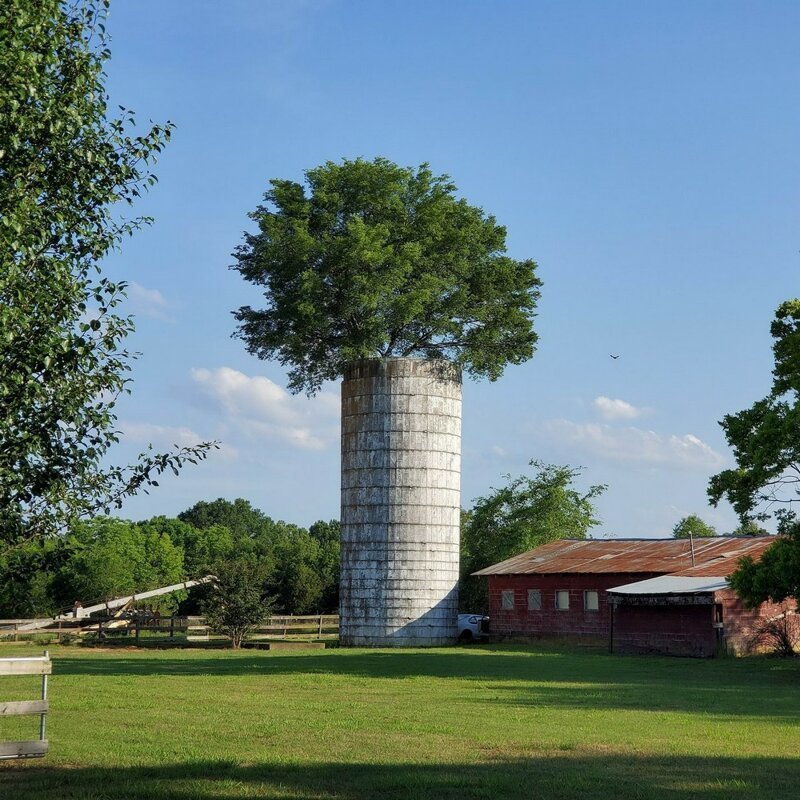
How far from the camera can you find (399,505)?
1955 inches

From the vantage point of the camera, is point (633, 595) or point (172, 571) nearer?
point (633, 595)

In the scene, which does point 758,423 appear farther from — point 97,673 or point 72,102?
point 72,102

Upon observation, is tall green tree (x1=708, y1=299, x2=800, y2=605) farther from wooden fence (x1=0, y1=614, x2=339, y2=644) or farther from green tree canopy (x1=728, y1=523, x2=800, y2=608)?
wooden fence (x1=0, y1=614, x2=339, y2=644)

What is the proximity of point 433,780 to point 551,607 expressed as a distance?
40481 millimetres

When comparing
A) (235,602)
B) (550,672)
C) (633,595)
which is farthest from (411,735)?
(235,602)

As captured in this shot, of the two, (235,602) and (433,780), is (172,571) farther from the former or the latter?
(433,780)

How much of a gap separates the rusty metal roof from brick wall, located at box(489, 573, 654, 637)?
16.9 inches

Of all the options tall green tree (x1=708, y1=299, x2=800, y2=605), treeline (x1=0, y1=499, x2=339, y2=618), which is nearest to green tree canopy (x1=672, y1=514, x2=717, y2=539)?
treeline (x1=0, y1=499, x2=339, y2=618)

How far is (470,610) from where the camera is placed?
69312 millimetres

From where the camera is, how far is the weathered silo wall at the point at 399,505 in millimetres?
49281

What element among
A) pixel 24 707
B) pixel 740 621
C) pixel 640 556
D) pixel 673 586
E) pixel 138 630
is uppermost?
pixel 640 556

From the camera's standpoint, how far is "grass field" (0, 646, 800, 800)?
12828mm

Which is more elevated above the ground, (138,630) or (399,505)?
(399,505)

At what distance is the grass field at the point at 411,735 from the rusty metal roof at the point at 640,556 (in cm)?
1651
